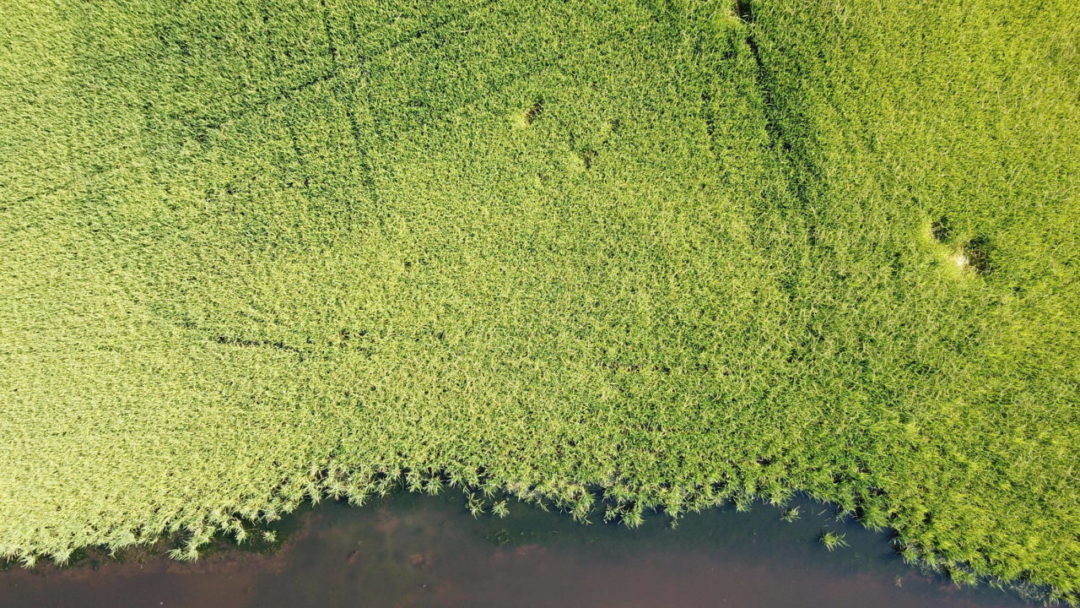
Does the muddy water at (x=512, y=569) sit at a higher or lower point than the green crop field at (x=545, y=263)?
lower

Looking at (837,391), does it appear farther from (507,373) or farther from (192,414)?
(192,414)

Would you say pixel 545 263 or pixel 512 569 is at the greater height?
pixel 545 263

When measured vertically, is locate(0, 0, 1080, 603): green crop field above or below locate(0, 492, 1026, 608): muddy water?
above

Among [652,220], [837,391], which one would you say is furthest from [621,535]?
[652,220]
